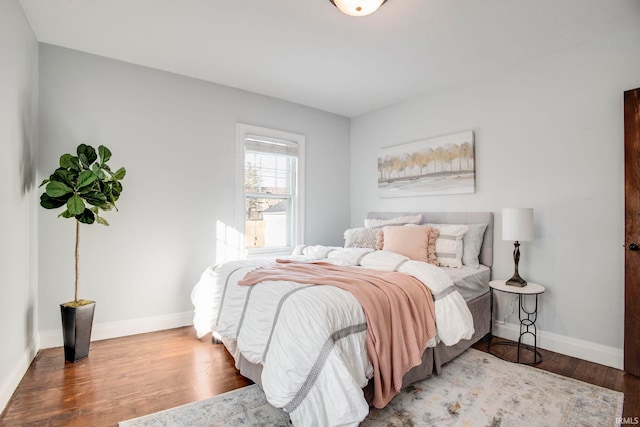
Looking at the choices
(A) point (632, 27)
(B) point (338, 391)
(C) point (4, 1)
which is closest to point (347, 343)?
(B) point (338, 391)

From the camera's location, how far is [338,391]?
1578 mm

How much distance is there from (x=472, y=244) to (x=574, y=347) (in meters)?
1.16

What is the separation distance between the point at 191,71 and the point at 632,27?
3.85 metres

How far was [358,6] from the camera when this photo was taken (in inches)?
86.8

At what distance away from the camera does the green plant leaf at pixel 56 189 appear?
2.49 m

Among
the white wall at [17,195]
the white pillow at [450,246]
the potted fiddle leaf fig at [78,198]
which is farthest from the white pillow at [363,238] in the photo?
the white wall at [17,195]

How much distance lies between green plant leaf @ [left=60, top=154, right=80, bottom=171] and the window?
1637 millimetres

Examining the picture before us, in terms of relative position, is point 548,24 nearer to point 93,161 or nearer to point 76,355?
point 93,161

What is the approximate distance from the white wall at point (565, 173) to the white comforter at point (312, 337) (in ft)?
3.86

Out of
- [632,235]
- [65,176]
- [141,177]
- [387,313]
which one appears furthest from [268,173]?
[632,235]

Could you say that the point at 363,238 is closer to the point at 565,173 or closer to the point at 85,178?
the point at 565,173

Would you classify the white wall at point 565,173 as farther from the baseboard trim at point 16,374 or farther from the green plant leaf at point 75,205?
the baseboard trim at point 16,374

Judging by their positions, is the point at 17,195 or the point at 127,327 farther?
the point at 127,327

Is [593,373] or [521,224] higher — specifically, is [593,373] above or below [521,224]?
below
